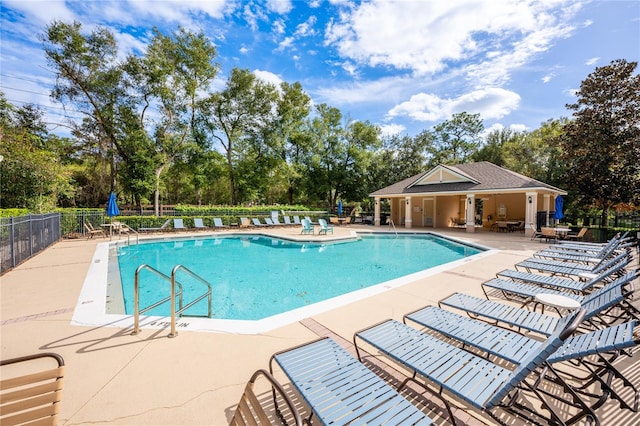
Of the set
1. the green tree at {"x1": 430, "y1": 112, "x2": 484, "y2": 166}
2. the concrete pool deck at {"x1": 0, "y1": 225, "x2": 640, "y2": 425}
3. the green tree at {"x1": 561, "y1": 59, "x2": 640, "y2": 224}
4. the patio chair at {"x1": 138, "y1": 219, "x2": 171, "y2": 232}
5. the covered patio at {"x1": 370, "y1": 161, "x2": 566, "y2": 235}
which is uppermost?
the green tree at {"x1": 430, "y1": 112, "x2": 484, "y2": 166}

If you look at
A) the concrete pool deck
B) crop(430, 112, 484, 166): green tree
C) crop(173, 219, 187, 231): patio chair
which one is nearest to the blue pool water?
the concrete pool deck

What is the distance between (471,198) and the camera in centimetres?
1838

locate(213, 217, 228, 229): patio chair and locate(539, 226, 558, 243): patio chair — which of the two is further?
locate(213, 217, 228, 229): patio chair

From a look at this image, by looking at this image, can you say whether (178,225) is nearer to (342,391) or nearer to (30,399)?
(30,399)

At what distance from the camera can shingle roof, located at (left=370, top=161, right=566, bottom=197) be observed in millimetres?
16375

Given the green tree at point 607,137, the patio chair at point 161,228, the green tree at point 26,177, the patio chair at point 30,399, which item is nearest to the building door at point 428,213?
the green tree at point 607,137

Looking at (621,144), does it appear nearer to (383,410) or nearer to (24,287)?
(383,410)

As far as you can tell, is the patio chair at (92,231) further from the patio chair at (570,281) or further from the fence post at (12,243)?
the patio chair at (570,281)

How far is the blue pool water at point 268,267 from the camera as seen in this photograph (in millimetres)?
6355

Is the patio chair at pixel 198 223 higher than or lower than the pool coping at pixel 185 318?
higher

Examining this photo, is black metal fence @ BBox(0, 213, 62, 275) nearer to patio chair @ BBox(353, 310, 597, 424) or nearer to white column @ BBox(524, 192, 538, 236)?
patio chair @ BBox(353, 310, 597, 424)

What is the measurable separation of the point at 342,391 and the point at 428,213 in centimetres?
2283

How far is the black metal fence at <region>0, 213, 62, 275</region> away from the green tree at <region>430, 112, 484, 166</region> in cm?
3503

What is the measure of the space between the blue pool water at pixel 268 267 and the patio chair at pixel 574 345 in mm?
3593
